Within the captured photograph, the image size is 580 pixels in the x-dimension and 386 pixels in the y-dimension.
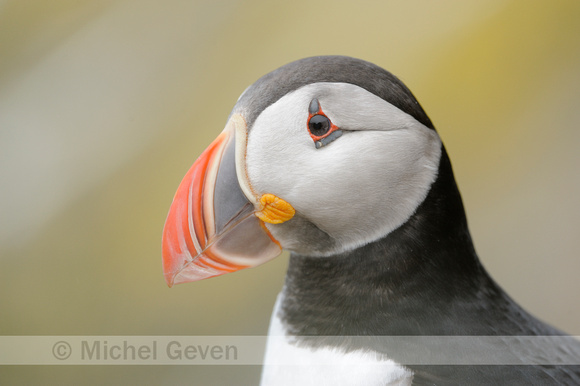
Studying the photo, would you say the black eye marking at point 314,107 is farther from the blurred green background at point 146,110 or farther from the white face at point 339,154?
the blurred green background at point 146,110

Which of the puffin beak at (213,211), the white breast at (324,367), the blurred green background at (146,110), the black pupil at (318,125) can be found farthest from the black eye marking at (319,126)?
the blurred green background at (146,110)

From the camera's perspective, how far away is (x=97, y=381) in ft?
3.79

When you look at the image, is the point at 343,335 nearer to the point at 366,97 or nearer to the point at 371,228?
the point at 371,228

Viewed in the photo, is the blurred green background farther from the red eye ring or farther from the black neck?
the red eye ring

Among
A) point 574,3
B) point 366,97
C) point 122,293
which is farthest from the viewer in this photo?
point 574,3

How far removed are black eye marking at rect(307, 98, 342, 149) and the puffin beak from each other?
0.11m

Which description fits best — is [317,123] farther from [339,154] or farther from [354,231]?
[354,231]

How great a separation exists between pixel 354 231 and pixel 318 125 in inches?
7.5

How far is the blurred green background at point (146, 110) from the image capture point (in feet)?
4.24

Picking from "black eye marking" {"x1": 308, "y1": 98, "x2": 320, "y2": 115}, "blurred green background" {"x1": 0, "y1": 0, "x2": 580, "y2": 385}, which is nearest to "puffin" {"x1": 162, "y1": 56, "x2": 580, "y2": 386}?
"black eye marking" {"x1": 308, "y1": 98, "x2": 320, "y2": 115}

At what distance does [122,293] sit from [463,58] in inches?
49.9

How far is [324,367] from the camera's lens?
34.1 inches

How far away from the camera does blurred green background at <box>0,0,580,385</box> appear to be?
129 cm

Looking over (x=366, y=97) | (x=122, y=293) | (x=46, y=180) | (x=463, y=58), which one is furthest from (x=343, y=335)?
(x=463, y=58)
